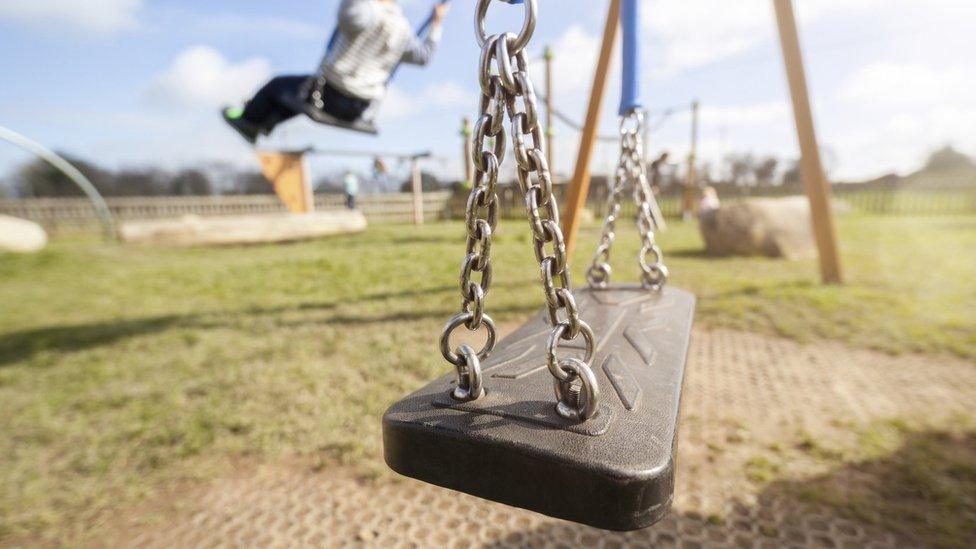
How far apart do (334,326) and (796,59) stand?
4.41m

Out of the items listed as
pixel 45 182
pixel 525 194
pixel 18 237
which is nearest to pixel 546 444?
pixel 525 194

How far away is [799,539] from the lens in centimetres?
146

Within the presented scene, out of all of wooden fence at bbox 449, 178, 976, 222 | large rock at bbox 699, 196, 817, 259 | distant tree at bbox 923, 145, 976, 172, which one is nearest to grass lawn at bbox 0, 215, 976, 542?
large rock at bbox 699, 196, 817, 259

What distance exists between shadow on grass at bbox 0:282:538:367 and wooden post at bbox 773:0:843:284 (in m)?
2.65

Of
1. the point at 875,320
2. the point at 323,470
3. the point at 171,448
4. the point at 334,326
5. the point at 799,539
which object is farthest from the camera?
the point at 334,326

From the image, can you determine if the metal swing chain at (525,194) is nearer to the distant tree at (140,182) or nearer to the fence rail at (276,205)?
the fence rail at (276,205)

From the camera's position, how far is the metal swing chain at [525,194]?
0.65 metres

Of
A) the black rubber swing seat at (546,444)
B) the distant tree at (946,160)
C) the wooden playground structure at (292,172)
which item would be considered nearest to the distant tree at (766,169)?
the distant tree at (946,160)

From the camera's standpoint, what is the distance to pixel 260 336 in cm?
374

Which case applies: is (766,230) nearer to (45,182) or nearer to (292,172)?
(292,172)

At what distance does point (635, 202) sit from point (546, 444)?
122cm

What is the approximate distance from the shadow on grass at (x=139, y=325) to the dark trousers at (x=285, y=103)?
66.1 inches

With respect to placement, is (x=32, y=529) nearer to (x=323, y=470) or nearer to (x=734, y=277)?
(x=323, y=470)

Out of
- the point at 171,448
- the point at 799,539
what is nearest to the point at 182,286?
the point at 171,448
